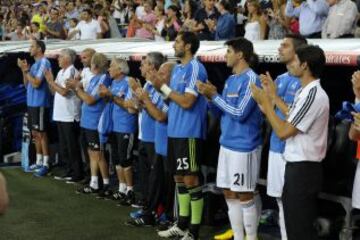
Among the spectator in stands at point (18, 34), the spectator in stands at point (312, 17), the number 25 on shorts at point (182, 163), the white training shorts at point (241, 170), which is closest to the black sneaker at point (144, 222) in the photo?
the number 25 on shorts at point (182, 163)

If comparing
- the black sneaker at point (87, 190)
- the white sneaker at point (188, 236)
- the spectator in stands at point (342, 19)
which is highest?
the spectator in stands at point (342, 19)

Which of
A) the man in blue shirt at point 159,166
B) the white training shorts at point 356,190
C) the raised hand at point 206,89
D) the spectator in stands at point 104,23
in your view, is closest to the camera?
the white training shorts at point 356,190

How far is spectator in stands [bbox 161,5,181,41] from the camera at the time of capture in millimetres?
11656

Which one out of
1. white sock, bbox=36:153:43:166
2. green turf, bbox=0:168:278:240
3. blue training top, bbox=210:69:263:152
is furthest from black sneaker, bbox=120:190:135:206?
white sock, bbox=36:153:43:166

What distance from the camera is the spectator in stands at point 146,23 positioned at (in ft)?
44.0

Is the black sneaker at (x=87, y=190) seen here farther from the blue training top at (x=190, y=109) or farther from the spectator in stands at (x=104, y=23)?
the spectator in stands at (x=104, y=23)

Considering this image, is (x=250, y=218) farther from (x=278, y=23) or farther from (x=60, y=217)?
(x=278, y=23)

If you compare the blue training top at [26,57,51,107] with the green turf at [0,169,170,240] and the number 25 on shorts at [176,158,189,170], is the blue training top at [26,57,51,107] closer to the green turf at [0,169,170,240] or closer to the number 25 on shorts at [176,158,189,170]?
the green turf at [0,169,170,240]

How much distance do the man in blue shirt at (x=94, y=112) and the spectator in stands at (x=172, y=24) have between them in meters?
3.47

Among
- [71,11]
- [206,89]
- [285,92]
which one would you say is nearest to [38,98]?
[206,89]

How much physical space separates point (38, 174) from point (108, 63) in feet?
7.48

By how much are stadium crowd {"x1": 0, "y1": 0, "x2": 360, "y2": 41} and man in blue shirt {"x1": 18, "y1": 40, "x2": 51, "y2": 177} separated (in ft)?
8.04

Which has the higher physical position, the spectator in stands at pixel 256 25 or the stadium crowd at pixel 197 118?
the spectator in stands at pixel 256 25

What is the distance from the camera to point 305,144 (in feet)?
14.6
